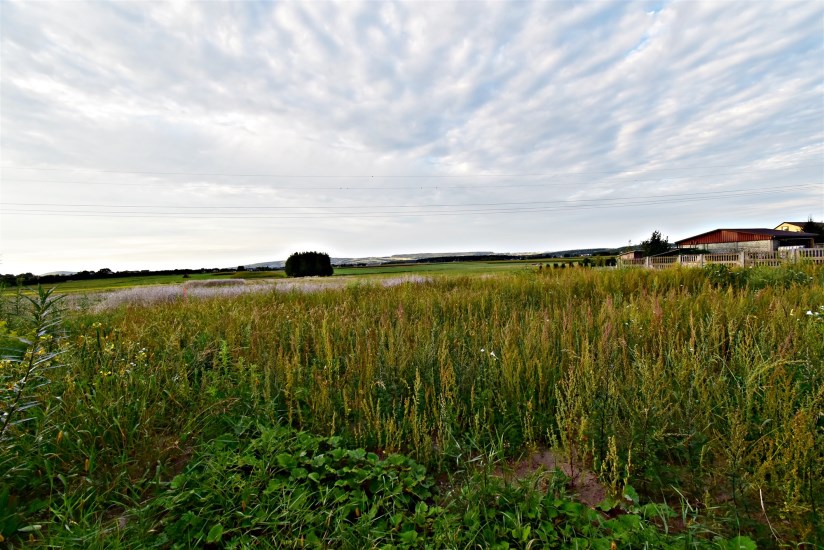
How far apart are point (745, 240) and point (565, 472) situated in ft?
186

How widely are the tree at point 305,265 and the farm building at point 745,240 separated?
148ft

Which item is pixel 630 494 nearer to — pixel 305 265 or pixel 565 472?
pixel 565 472

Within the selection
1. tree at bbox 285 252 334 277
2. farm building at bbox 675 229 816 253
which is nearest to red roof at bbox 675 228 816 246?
farm building at bbox 675 229 816 253

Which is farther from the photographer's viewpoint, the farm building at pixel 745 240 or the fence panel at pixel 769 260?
the farm building at pixel 745 240

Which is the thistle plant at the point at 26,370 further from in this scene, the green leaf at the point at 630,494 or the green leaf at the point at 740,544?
the green leaf at the point at 740,544

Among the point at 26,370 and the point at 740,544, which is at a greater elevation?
the point at 26,370

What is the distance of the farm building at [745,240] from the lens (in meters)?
41.8

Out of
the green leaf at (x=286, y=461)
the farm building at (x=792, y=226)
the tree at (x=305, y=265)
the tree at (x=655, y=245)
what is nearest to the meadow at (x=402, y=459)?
the green leaf at (x=286, y=461)

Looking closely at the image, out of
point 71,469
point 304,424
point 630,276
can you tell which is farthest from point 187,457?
point 630,276

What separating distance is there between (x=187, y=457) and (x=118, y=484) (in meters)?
0.41

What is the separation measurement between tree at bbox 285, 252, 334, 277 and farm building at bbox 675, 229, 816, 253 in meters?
45.2

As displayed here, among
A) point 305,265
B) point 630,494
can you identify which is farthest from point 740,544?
point 305,265

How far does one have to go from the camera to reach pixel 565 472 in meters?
2.29

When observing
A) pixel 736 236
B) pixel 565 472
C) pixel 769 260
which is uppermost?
pixel 736 236
